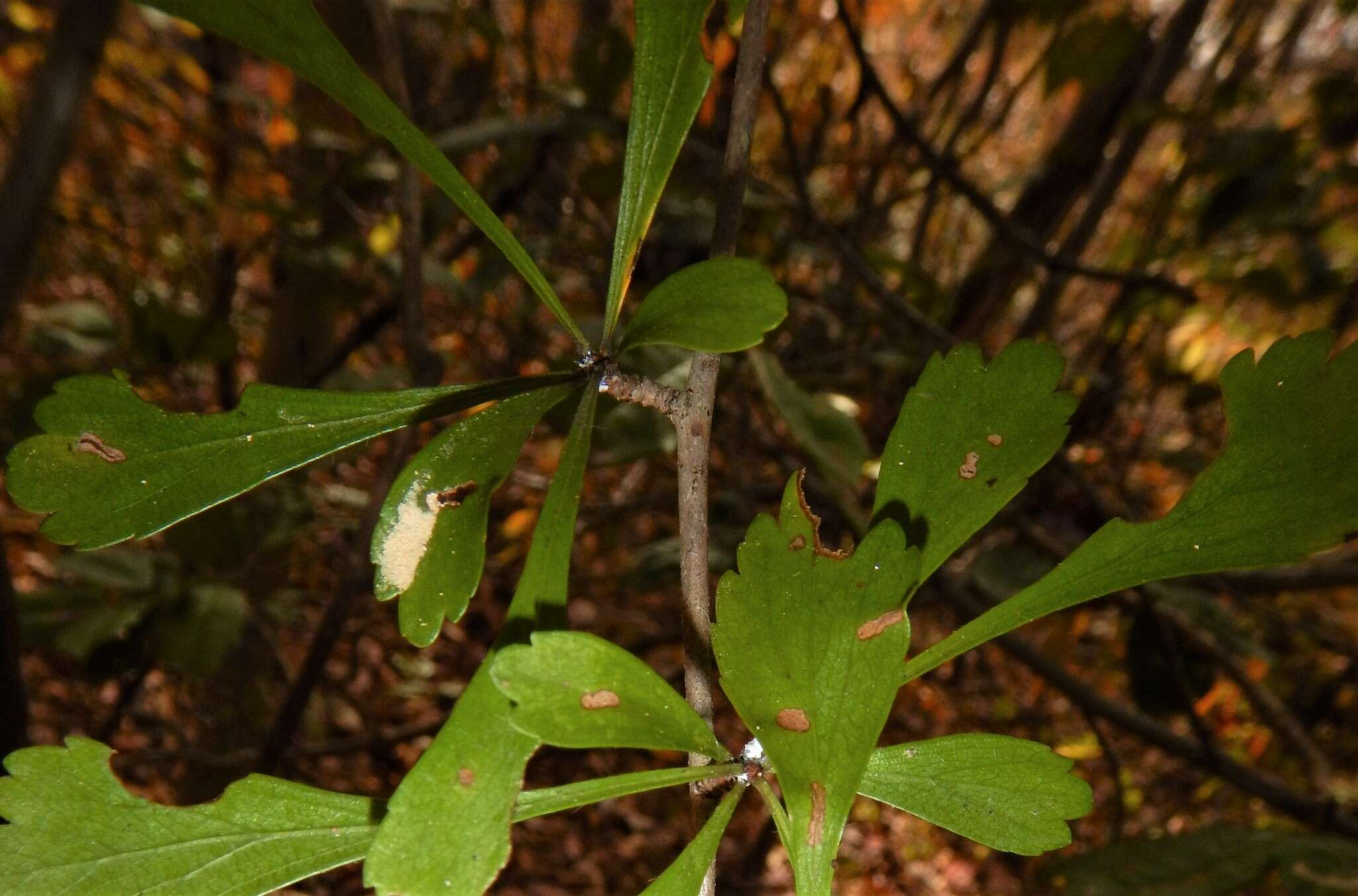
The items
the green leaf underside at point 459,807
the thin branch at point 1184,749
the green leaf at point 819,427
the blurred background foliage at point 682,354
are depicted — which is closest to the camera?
the green leaf underside at point 459,807

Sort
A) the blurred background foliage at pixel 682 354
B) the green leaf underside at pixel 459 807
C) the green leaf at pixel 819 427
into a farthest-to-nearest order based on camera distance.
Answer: the blurred background foliage at pixel 682 354
the green leaf at pixel 819 427
the green leaf underside at pixel 459 807

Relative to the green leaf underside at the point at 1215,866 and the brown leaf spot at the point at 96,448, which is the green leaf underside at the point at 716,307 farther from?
the green leaf underside at the point at 1215,866

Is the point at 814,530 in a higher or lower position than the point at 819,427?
lower

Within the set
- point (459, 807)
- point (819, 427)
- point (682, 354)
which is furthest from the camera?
point (682, 354)

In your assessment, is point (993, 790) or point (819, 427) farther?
point (819, 427)

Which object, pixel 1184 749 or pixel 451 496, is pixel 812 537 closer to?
pixel 451 496

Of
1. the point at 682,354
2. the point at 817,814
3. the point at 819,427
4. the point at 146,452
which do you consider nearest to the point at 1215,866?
the point at 819,427

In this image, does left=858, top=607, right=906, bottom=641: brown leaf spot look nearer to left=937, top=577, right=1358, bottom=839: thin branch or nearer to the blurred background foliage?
the blurred background foliage

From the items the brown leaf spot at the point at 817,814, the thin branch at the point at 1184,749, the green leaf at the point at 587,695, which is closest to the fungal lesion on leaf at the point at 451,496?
the green leaf at the point at 587,695
